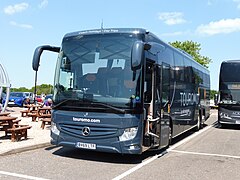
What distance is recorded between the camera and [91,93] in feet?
23.8

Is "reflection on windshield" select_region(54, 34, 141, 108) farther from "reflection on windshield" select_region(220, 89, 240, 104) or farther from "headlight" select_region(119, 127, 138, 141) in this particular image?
"reflection on windshield" select_region(220, 89, 240, 104)

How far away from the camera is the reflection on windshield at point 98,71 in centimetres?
706

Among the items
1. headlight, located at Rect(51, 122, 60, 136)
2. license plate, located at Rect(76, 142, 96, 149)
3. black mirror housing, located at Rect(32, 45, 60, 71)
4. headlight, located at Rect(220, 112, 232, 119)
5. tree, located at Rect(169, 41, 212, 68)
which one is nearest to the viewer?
license plate, located at Rect(76, 142, 96, 149)

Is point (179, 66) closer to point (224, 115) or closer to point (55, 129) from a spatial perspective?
point (55, 129)

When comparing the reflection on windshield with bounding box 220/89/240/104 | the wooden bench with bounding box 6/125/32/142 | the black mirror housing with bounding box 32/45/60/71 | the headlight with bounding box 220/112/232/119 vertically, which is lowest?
the wooden bench with bounding box 6/125/32/142

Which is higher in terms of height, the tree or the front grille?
the tree

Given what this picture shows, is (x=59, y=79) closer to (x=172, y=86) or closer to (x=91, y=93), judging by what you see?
(x=91, y=93)

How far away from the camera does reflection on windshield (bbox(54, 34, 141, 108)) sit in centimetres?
706

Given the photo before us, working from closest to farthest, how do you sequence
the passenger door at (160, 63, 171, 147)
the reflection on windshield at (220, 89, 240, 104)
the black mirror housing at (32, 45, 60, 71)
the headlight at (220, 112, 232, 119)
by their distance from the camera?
1. the black mirror housing at (32, 45, 60, 71)
2. the passenger door at (160, 63, 171, 147)
3. the reflection on windshield at (220, 89, 240, 104)
4. the headlight at (220, 112, 232, 119)

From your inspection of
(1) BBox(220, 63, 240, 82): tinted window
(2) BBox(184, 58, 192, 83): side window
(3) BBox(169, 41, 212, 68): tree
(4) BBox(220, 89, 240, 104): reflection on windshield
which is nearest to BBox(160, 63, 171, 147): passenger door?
(2) BBox(184, 58, 192, 83): side window

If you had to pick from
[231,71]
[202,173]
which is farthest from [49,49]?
[231,71]

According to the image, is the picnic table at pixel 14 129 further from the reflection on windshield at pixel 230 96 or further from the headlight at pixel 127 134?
the reflection on windshield at pixel 230 96

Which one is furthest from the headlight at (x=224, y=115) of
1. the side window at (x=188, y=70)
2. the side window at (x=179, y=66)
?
the side window at (x=179, y=66)

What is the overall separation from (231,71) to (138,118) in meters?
10.8
